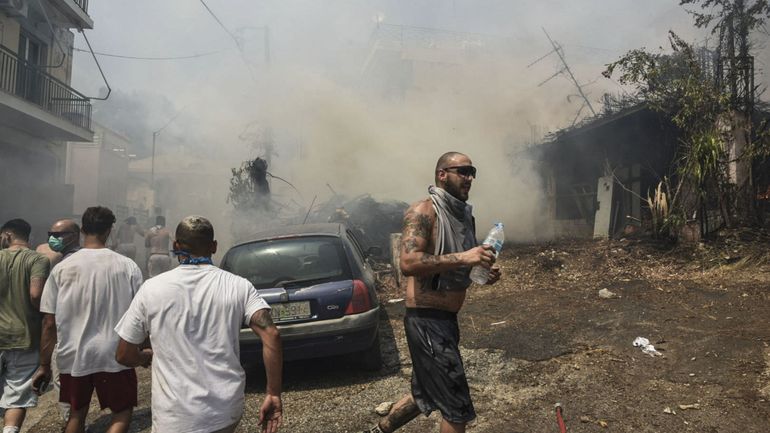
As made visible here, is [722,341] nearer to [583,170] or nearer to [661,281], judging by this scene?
[661,281]

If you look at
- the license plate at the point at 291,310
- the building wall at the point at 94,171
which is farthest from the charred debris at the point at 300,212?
the building wall at the point at 94,171

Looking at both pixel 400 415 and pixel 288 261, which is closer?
pixel 400 415

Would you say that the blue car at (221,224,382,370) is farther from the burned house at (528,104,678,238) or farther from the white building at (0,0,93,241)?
the white building at (0,0,93,241)

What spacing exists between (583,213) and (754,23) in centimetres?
549

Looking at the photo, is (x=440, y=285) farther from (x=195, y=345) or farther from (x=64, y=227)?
(x=64, y=227)

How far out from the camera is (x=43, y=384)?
2.92 metres

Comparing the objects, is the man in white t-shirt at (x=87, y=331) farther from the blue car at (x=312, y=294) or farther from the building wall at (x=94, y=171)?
the building wall at (x=94, y=171)

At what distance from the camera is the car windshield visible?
175 inches

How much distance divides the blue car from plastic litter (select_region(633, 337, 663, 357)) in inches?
97.2

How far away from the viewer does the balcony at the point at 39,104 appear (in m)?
10.9

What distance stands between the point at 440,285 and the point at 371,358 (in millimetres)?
2144

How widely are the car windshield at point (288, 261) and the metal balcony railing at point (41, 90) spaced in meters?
9.41

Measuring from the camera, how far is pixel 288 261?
460 centimetres

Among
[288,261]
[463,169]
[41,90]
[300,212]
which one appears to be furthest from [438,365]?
[41,90]
